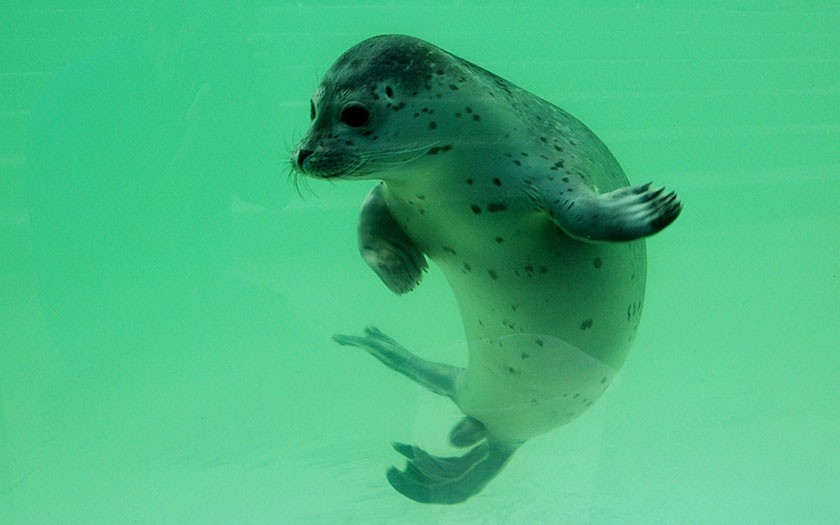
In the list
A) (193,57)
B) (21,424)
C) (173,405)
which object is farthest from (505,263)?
(21,424)

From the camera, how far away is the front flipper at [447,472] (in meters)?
2.05

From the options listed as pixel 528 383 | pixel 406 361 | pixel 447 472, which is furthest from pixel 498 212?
pixel 447 472

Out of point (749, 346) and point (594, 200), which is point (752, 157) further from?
point (594, 200)

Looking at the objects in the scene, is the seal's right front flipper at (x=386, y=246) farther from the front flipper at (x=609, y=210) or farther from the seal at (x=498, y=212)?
the front flipper at (x=609, y=210)

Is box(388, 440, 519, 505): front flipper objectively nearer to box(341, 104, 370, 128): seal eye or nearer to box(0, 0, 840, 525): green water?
box(0, 0, 840, 525): green water

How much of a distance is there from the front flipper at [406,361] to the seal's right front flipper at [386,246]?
373 mm

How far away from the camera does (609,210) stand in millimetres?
1314

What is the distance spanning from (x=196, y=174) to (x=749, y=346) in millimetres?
2351

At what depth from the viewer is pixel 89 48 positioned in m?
2.21

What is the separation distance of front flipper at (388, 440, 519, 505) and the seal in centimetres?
21

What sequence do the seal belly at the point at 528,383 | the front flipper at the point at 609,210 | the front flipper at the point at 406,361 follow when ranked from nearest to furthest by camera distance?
the front flipper at the point at 609,210
the seal belly at the point at 528,383
the front flipper at the point at 406,361

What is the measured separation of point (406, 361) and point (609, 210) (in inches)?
35.9

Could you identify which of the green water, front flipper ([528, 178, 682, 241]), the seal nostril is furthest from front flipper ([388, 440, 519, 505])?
the seal nostril

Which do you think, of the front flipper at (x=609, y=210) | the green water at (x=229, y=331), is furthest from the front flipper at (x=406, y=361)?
the front flipper at (x=609, y=210)
